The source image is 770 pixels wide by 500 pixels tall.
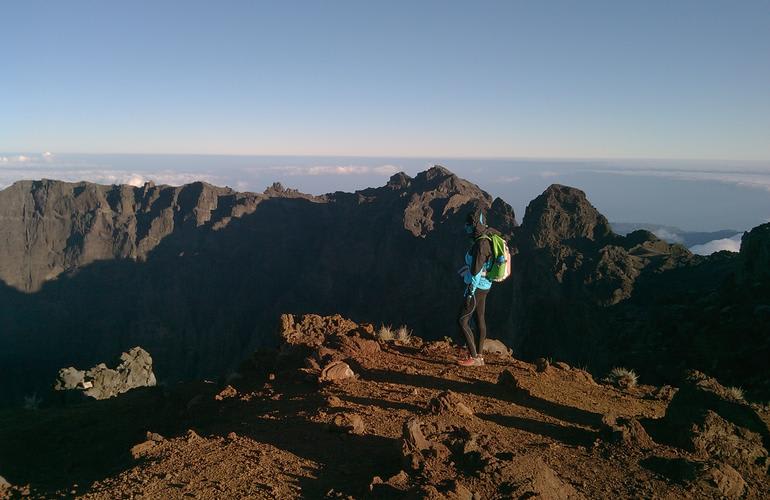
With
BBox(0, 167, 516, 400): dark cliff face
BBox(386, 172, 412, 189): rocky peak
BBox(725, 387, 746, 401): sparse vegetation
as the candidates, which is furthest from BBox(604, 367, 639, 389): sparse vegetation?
BBox(386, 172, 412, 189): rocky peak

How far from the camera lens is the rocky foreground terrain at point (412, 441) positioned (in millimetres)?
4367

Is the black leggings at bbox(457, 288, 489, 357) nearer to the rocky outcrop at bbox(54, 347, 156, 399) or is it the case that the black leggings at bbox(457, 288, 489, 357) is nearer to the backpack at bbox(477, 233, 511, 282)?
the backpack at bbox(477, 233, 511, 282)

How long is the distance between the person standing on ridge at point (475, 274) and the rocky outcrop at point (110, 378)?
11544 millimetres

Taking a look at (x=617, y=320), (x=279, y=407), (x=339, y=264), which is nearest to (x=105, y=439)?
(x=279, y=407)

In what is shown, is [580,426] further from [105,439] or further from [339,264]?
[339,264]

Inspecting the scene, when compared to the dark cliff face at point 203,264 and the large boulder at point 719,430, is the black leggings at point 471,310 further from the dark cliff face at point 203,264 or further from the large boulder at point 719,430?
the dark cliff face at point 203,264

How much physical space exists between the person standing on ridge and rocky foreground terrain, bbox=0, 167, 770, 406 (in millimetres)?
8857

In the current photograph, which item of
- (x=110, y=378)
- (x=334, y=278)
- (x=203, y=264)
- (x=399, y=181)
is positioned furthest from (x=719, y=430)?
(x=203, y=264)

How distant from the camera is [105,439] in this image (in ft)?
25.2

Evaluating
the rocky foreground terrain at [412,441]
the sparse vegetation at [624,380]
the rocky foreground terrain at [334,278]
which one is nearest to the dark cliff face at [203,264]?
the rocky foreground terrain at [334,278]

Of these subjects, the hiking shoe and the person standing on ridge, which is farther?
the hiking shoe

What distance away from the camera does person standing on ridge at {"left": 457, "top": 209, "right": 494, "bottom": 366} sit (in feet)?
24.0

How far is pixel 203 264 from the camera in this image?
70688 millimetres

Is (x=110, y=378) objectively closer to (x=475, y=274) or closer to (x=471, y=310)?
(x=471, y=310)
